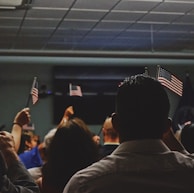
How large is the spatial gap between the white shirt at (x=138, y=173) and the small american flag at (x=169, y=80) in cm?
77

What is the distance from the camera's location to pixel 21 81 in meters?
7.67

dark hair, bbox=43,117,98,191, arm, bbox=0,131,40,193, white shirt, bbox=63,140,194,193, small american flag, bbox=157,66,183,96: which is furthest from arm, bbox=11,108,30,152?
white shirt, bbox=63,140,194,193

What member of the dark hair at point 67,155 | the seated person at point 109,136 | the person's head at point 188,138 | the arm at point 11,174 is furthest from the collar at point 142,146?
the seated person at point 109,136

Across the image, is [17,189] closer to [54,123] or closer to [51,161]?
[51,161]

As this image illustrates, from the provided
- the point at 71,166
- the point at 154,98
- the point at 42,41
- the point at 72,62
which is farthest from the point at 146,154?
the point at 72,62

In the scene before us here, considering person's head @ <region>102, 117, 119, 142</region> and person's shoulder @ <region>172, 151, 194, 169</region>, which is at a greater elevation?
person's shoulder @ <region>172, 151, 194, 169</region>

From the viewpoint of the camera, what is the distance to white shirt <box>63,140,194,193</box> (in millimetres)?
1118

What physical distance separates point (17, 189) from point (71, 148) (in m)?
0.48

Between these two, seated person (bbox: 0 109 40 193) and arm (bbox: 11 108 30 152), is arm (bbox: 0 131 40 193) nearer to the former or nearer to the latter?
seated person (bbox: 0 109 40 193)

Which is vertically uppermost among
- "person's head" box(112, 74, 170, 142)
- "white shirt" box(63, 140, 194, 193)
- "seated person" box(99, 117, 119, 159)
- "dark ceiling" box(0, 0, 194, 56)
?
"dark ceiling" box(0, 0, 194, 56)

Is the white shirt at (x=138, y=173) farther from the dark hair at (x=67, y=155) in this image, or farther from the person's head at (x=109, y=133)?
the person's head at (x=109, y=133)

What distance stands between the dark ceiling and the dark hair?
10.1 ft

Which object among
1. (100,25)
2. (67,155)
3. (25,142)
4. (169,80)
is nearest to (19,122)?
(67,155)

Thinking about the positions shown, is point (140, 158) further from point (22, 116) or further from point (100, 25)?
point (100, 25)
